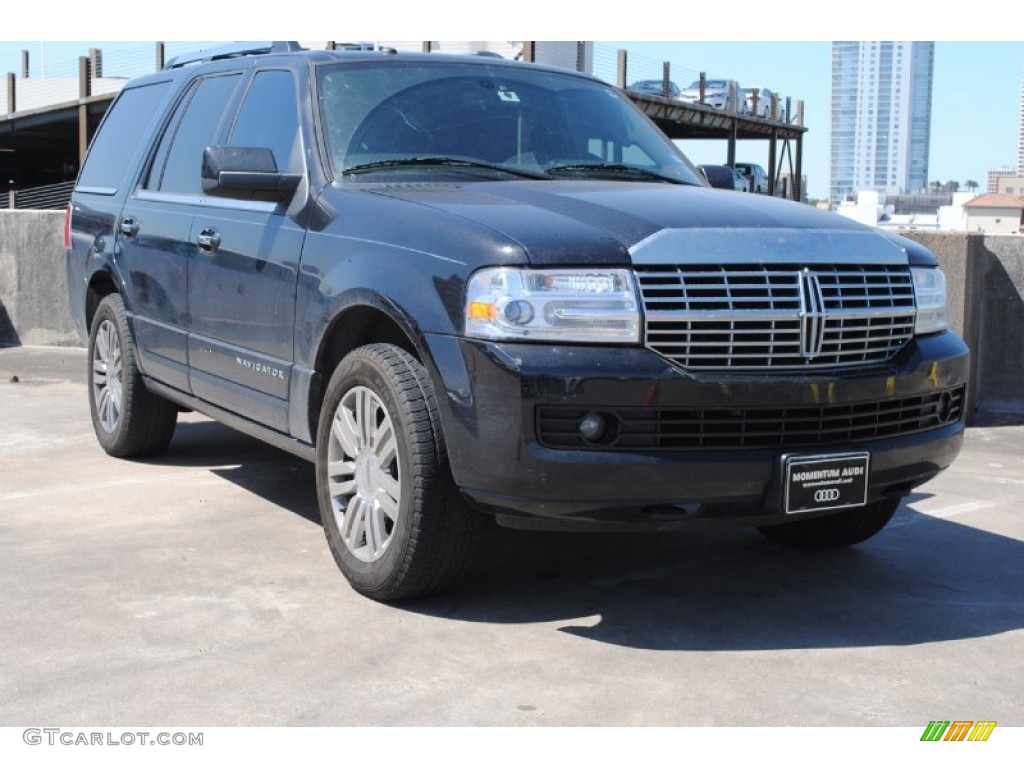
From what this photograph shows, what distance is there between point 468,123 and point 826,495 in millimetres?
2085

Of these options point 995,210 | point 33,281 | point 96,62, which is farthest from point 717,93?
point 995,210

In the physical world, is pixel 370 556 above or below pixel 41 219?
below

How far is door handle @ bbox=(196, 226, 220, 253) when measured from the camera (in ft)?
18.5

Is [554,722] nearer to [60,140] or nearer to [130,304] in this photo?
[130,304]

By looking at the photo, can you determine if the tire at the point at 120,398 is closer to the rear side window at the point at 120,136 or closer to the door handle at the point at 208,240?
the rear side window at the point at 120,136

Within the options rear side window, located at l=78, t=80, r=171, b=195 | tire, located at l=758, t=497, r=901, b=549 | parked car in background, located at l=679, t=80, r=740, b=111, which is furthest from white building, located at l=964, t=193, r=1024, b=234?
tire, located at l=758, t=497, r=901, b=549

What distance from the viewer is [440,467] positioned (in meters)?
4.24

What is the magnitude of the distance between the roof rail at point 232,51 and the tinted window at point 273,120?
1.24 feet

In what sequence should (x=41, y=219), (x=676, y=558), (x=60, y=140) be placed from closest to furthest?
(x=676, y=558) → (x=41, y=219) → (x=60, y=140)

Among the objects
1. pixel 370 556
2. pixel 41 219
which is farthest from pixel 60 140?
pixel 370 556

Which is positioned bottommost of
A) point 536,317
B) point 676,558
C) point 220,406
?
point 676,558

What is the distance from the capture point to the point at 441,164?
5.11 metres
